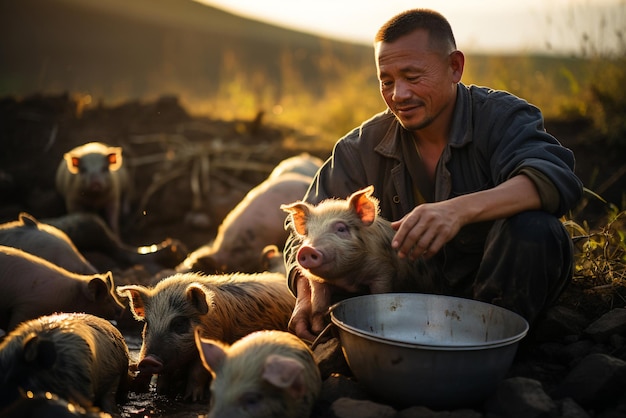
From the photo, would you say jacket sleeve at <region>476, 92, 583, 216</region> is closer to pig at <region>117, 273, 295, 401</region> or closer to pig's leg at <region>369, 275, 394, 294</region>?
pig's leg at <region>369, 275, 394, 294</region>

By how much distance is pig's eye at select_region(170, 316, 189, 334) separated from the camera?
13.0 feet

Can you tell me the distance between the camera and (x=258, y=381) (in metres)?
2.95

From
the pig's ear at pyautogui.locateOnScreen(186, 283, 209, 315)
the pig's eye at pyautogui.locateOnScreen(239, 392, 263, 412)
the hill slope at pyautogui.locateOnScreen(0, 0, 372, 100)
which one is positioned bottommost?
the pig's eye at pyautogui.locateOnScreen(239, 392, 263, 412)

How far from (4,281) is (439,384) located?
→ 9.50 ft

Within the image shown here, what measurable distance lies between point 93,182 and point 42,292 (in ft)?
12.3

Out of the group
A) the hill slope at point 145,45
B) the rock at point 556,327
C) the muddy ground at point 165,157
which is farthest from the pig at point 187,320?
the hill slope at point 145,45

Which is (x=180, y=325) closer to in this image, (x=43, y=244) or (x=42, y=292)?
(x=42, y=292)

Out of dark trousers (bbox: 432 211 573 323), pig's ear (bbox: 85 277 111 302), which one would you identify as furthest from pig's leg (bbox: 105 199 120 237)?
dark trousers (bbox: 432 211 573 323)

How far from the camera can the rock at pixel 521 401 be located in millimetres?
3014

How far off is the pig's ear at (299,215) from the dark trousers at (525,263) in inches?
37.9

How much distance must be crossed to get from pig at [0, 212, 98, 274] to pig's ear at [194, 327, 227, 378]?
289 centimetres

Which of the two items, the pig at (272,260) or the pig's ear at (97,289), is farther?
the pig at (272,260)

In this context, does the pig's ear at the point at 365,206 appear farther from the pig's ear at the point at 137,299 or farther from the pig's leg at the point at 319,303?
the pig's ear at the point at 137,299

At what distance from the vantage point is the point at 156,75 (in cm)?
2927
